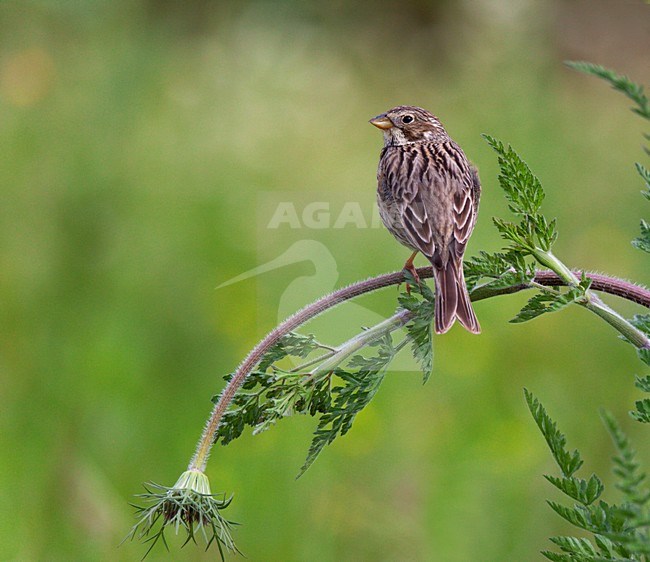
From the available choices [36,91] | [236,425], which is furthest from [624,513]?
[36,91]

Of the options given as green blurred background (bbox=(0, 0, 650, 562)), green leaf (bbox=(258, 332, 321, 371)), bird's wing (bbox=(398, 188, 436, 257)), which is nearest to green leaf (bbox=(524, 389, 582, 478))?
green leaf (bbox=(258, 332, 321, 371))

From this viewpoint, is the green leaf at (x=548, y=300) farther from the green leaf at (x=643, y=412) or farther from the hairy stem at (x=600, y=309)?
the green leaf at (x=643, y=412)

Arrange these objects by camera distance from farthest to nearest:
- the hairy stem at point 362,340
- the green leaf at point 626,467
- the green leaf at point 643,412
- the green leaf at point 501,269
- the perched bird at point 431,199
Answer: the perched bird at point 431,199 < the hairy stem at point 362,340 < the green leaf at point 501,269 < the green leaf at point 643,412 < the green leaf at point 626,467

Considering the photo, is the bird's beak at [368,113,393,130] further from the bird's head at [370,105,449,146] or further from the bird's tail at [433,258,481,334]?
the bird's tail at [433,258,481,334]

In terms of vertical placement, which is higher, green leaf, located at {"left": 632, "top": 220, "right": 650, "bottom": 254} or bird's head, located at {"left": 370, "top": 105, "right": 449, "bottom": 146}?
bird's head, located at {"left": 370, "top": 105, "right": 449, "bottom": 146}

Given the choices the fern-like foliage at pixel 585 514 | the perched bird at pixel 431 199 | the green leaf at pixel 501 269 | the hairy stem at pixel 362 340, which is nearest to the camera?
the fern-like foliage at pixel 585 514

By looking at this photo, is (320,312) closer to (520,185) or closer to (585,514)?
(520,185)

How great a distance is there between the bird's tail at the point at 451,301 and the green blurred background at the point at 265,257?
1704 mm

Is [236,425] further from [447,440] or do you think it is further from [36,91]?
[36,91]

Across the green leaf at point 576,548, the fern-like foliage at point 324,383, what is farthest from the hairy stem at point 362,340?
the green leaf at point 576,548

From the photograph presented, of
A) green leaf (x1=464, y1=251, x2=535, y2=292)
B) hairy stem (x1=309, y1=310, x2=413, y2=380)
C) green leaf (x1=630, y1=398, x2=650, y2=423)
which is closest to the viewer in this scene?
green leaf (x1=630, y1=398, x2=650, y2=423)

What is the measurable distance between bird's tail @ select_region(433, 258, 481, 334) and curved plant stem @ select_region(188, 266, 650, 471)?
0.10 meters

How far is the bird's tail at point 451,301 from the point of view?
1.86 metres

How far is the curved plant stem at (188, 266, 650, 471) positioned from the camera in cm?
171
